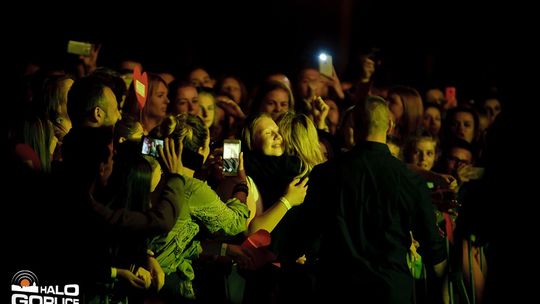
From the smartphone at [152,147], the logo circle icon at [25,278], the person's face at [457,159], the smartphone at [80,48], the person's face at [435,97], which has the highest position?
the smartphone at [80,48]

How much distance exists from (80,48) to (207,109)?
1.63 metres

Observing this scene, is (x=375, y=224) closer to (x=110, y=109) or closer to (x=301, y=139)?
(x=301, y=139)

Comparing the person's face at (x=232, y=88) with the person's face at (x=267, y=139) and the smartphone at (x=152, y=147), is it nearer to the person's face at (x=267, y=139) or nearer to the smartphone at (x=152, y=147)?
the person's face at (x=267, y=139)

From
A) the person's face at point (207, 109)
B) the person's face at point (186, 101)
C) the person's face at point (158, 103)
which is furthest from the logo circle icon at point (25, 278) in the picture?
the person's face at point (207, 109)

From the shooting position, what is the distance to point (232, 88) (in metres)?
9.32

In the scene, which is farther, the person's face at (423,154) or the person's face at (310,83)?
the person's face at (310,83)

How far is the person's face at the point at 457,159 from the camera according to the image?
782cm

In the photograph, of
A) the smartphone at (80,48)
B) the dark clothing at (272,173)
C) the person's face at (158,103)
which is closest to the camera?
the dark clothing at (272,173)

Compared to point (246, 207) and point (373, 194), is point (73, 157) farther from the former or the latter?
point (373, 194)

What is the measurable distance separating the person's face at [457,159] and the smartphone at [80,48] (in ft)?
12.1

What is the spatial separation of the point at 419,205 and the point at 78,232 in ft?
6.58

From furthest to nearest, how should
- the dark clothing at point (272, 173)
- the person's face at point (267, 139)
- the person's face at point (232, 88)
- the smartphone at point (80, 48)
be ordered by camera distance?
the person's face at point (232, 88)
the smartphone at point (80, 48)
the person's face at point (267, 139)
the dark clothing at point (272, 173)

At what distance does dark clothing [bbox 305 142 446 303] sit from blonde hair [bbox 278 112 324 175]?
1352 mm

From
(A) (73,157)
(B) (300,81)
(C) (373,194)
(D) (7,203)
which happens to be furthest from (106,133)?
(B) (300,81)
